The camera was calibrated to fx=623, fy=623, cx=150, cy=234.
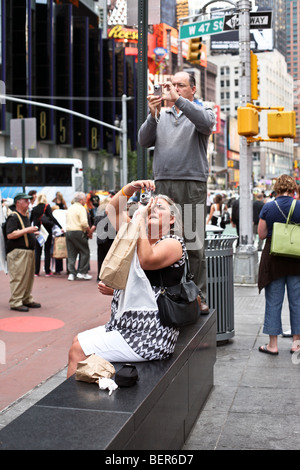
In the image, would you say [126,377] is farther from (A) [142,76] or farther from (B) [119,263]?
(A) [142,76]

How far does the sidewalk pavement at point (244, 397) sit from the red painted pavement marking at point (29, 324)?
0.27 m

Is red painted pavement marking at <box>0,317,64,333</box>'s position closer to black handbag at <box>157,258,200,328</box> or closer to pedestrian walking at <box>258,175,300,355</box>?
pedestrian walking at <box>258,175,300,355</box>

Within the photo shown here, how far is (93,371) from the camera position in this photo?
129 inches

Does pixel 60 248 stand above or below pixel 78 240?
below

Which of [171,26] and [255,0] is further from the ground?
[171,26]

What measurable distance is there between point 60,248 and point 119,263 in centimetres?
1052

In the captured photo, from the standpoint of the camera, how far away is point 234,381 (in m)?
5.44

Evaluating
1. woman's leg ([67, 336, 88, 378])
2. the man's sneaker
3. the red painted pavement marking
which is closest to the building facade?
the man's sneaker

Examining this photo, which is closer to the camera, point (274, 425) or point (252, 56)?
point (274, 425)

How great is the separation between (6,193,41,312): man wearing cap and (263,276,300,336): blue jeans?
4.38 metres

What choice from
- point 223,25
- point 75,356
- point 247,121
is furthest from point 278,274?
point 223,25
